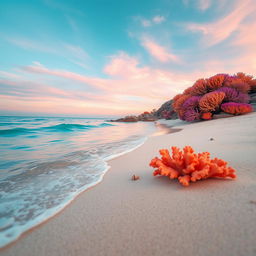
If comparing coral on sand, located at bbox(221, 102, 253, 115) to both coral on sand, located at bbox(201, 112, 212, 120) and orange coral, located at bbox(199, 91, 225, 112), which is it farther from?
coral on sand, located at bbox(201, 112, 212, 120)

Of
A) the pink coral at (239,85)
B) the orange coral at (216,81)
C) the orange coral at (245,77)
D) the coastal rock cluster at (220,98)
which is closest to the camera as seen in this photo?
the coastal rock cluster at (220,98)

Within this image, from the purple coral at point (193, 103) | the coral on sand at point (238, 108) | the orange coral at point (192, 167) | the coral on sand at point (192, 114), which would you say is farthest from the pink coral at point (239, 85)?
the orange coral at point (192, 167)

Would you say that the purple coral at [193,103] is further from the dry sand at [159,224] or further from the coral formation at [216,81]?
the dry sand at [159,224]

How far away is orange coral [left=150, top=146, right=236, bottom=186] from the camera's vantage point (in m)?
0.91

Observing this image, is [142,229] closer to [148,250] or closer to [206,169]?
[148,250]

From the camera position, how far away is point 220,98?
199 inches

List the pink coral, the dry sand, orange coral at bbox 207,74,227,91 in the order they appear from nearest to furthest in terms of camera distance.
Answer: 1. the dry sand
2. the pink coral
3. orange coral at bbox 207,74,227,91

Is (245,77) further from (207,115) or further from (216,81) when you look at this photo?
(207,115)

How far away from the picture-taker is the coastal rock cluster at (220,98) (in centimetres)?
496

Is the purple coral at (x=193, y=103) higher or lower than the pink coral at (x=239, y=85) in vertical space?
lower

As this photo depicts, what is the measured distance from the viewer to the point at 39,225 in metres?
0.81

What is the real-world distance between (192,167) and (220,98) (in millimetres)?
5365

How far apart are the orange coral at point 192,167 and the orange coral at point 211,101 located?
199 inches

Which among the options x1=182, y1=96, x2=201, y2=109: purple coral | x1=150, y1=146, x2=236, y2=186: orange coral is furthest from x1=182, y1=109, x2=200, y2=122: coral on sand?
x1=150, y1=146, x2=236, y2=186: orange coral
